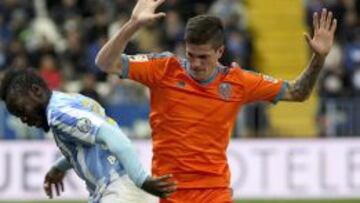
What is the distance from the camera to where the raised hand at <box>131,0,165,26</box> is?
7.38 metres

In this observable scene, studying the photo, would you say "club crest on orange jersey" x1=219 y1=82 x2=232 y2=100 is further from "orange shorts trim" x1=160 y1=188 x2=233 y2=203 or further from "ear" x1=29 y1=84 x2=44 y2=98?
"ear" x1=29 y1=84 x2=44 y2=98

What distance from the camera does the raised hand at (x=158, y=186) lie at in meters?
7.02

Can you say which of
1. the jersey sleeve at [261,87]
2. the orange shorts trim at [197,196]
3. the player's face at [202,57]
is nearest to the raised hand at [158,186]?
the orange shorts trim at [197,196]

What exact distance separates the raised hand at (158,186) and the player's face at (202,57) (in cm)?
107

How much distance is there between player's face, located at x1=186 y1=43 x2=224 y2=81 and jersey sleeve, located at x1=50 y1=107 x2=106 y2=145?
2.81 ft

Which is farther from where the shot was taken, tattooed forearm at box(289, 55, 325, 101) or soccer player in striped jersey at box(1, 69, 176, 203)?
tattooed forearm at box(289, 55, 325, 101)

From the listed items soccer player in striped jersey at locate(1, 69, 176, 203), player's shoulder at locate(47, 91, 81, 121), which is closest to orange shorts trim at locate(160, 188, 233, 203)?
soccer player in striped jersey at locate(1, 69, 176, 203)

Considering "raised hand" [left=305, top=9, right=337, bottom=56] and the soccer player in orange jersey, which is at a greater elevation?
"raised hand" [left=305, top=9, right=337, bottom=56]

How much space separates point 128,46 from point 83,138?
12123 millimetres

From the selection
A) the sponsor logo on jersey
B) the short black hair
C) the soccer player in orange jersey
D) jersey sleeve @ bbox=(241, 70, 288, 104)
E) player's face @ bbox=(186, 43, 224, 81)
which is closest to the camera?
the sponsor logo on jersey

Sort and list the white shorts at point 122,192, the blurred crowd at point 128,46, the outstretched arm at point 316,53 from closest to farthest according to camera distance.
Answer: the white shorts at point 122,192, the outstretched arm at point 316,53, the blurred crowd at point 128,46

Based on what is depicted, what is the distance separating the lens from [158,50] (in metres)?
19.6

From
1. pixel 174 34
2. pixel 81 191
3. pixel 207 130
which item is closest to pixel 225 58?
pixel 174 34

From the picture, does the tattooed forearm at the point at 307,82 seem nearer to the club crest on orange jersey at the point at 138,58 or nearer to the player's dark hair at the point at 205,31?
the player's dark hair at the point at 205,31
